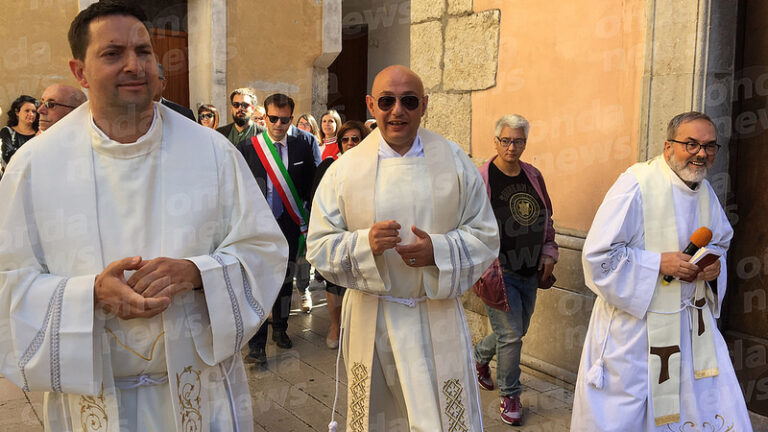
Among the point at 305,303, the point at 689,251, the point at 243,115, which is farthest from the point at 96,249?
the point at 305,303

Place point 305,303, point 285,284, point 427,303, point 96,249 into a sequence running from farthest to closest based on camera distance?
point 305,303 → point 285,284 → point 427,303 → point 96,249

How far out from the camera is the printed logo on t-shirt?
4594mm

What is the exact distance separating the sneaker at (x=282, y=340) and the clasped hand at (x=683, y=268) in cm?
335

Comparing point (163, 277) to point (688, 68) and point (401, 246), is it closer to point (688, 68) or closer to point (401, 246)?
point (401, 246)

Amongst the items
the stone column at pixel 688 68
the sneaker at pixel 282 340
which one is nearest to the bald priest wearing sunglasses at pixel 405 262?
the stone column at pixel 688 68

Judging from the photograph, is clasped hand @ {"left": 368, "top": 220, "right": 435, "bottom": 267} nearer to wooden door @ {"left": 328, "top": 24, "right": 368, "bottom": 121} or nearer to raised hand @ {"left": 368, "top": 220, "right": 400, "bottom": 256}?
raised hand @ {"left": 368, "top": 220, "right": 400, "bottom": 256}

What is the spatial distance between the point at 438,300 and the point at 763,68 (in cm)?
253

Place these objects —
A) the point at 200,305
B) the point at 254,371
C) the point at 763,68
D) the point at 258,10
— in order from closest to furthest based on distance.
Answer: the point at 200,305 < the point at 763,68 < the point at 254,371 < the point at 258,10

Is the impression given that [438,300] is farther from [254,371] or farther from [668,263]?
[254,371]

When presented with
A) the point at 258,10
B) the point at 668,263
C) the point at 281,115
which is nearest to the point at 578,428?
the point at 668,263

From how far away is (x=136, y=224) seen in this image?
2248mm

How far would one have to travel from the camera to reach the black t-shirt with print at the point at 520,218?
15.1ft

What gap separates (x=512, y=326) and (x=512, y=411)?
53cm

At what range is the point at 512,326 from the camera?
4566 millimetres
